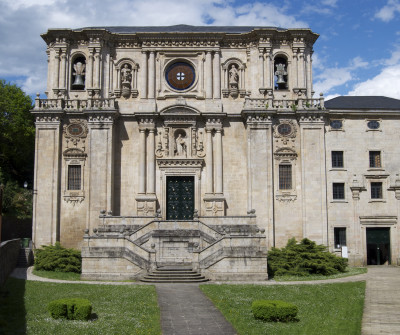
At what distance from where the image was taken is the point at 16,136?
48.1 metres

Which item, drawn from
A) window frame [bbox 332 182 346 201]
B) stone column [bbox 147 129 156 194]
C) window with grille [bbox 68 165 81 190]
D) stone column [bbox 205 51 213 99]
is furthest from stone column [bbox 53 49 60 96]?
window frame [bbox 332 182 346 201]

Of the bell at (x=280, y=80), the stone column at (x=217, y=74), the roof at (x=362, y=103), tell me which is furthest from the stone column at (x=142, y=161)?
the roof at (x=362, y=103)

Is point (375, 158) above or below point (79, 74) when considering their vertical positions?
below

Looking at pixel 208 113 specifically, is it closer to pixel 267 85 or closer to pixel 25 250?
pixel 267 85

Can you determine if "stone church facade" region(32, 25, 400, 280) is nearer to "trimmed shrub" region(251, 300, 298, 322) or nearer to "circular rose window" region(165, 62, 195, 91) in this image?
"circular rose window" region(165, 62, 195, 91)

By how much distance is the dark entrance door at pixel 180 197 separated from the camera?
121 ft

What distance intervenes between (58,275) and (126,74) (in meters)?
16.1

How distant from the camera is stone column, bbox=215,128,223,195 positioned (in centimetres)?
3680

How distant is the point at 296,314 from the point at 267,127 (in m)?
20.7

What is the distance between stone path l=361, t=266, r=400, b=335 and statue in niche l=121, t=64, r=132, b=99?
21.3 meters

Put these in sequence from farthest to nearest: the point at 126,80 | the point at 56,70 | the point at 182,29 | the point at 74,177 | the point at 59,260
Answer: the point at 182,29, the point at 126,80, the point at 56,70, the point at 74,177, the point at 59,260

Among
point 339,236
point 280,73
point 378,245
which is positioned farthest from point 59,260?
point 378,245

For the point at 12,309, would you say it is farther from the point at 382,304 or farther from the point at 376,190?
the point at 376,190

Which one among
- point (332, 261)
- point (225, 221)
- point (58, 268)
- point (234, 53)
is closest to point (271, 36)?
point (234, 53)
